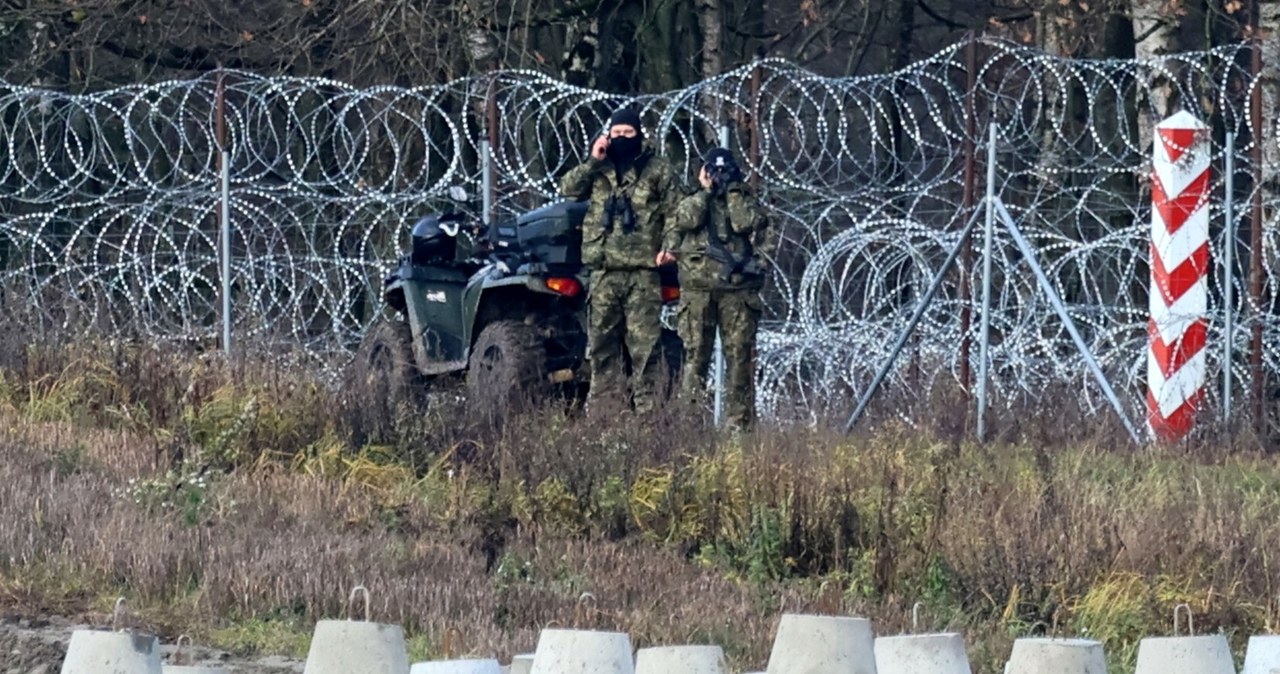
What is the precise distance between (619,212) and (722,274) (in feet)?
1.78

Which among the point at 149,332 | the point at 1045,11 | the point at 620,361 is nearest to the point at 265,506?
the point at 620,361

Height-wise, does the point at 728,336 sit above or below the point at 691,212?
below

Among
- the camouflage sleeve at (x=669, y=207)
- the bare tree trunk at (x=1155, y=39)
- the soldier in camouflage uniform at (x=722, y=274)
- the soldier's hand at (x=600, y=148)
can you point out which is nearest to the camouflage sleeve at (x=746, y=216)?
the soldier in camouflage uniform at (x=722, y=274)

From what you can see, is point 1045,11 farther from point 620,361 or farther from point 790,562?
point 790,562

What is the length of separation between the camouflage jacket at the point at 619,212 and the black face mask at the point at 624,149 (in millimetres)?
39

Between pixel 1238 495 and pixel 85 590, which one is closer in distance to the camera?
pixel 85 590

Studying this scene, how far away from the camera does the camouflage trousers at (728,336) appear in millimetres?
10992

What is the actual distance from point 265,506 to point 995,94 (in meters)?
5.24

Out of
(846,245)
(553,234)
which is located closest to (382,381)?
(553,234)

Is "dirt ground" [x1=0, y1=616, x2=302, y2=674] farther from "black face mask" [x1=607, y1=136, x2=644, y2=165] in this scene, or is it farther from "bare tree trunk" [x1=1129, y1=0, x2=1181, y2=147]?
"bare tree trunk" [x1=1129, y1=0, x2=1181, y2=147]

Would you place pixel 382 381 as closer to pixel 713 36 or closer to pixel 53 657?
pixel 53 657

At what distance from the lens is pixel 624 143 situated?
1098cm

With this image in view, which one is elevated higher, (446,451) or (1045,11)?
(1045,11)

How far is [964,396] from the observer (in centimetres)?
1150
